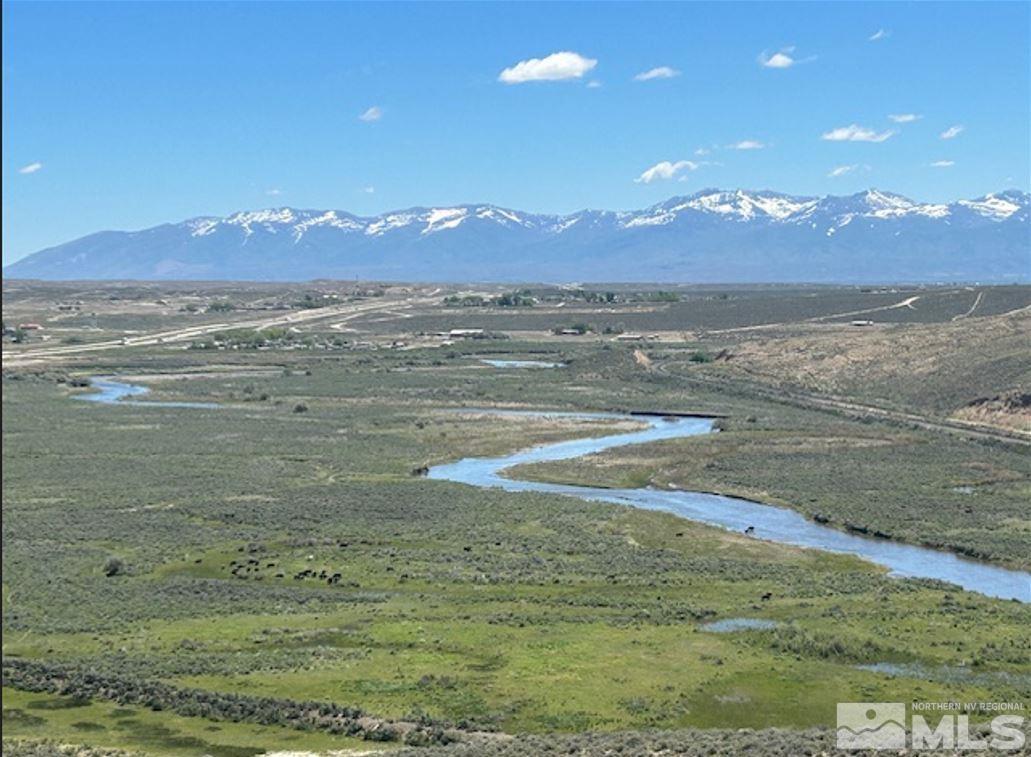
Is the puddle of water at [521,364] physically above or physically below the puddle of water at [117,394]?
below

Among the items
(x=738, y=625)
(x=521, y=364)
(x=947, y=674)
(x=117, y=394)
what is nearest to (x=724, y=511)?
(x=738, y=625)

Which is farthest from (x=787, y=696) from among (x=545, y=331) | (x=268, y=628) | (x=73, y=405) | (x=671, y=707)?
(x=545, y=331)

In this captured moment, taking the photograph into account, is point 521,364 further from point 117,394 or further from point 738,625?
point 738,625

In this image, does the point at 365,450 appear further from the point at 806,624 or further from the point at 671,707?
the point at 671,707

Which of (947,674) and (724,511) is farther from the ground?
(947,674)

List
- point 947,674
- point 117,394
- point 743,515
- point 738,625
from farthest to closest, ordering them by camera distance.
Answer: point 117,394 < point 743,515 < point 738,625 < point 947,674

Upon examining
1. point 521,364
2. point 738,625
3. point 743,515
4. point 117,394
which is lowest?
point 743,515

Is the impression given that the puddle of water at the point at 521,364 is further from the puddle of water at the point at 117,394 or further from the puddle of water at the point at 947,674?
the puddle of water at the point at 947,674

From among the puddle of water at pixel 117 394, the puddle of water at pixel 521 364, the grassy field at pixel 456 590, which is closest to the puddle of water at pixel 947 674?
the grassy field at pixel 456 590
